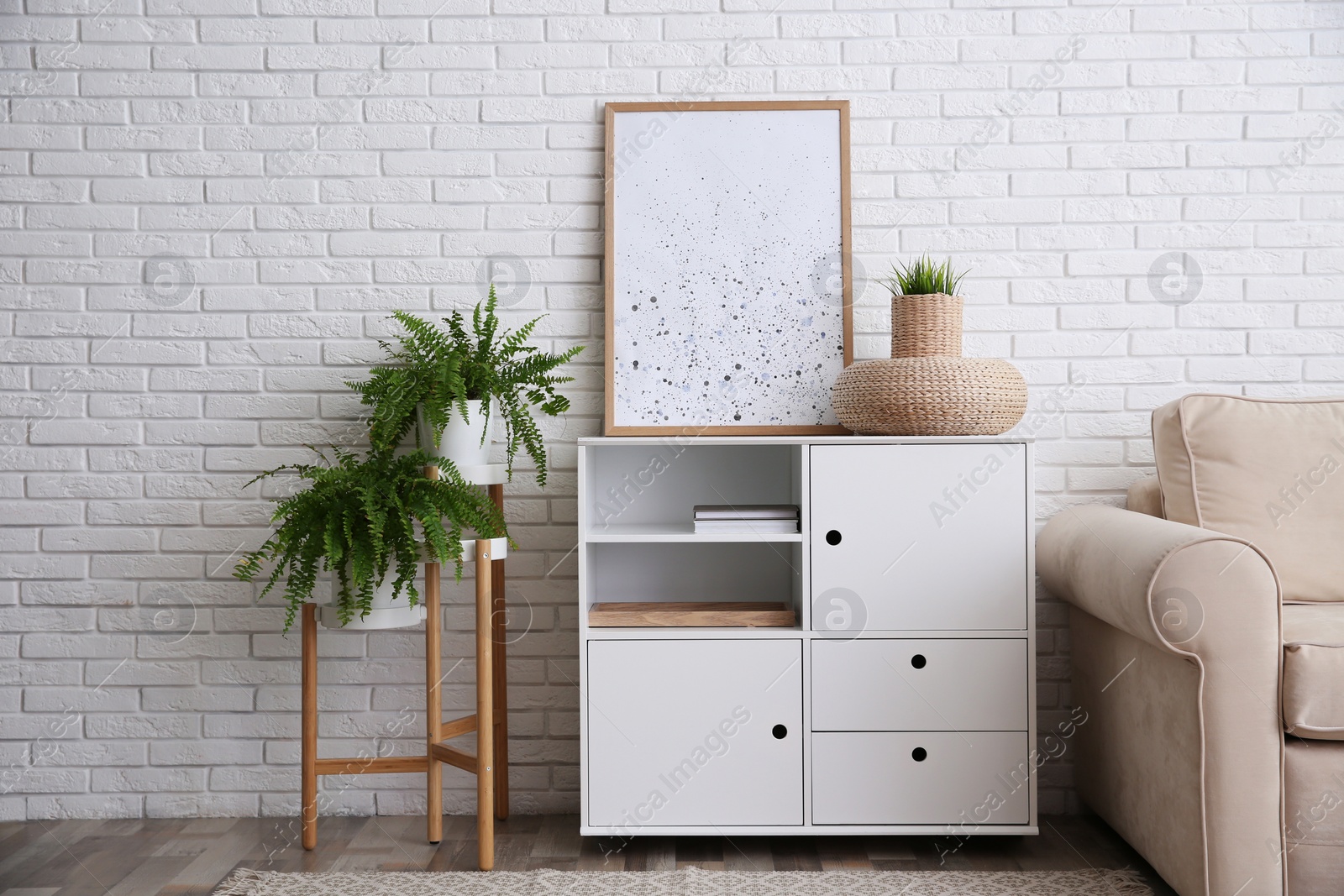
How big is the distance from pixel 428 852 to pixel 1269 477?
1971mm

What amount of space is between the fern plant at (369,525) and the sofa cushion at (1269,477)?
1.48 meters

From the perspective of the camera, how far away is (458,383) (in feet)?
5.75

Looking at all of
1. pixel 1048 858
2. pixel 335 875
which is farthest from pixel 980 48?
pixel 335 875

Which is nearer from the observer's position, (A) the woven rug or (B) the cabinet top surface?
(A) the woven rug

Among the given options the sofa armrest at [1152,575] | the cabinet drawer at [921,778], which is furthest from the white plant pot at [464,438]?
the sofa armrest at [1152,575]

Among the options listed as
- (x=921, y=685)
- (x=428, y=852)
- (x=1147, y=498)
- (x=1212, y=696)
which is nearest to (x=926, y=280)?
(x=1147, y=498)

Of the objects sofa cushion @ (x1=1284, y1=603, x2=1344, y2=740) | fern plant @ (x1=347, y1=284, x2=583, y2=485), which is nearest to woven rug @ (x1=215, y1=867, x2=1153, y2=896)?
sofa cushion @ (x1=1284, y1=603, x2=1344, y2=740)

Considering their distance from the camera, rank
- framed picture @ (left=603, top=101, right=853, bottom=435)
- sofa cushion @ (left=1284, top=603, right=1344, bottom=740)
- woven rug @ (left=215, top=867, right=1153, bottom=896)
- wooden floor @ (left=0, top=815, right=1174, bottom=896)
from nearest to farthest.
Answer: sofa cushion @ (left=1284, top=603, right=1344, bottom=740) → woven rug @ (left=215, top=867, right=1153, bottom=896) → wooden floor @ (left=0, top=815, right=1174, bottom=896) → framed picture @ (left=603, top=101, right=853, bottom=435)

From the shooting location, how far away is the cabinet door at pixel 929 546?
177 cm

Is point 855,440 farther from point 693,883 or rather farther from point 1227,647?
point 693,883

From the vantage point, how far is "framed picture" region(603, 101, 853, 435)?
6.78 feet

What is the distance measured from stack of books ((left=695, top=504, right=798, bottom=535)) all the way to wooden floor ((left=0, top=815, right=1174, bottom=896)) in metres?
0.70

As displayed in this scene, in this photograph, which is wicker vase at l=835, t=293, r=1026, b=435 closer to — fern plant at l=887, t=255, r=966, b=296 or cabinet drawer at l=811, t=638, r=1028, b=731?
fern plant at l=887, t=255, r=966, b=296

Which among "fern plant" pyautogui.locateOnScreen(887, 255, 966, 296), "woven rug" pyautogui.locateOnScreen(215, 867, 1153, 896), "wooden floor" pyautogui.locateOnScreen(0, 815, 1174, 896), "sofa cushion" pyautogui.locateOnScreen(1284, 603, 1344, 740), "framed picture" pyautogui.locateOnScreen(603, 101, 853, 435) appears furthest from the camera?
"framed picture" pyautogui.locateOnScreen(603, 101, 853, 435)
